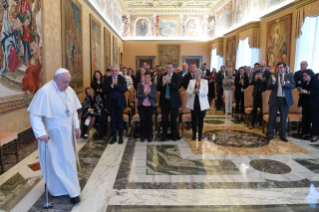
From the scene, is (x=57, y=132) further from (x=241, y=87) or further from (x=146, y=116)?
(x=241, y=87)

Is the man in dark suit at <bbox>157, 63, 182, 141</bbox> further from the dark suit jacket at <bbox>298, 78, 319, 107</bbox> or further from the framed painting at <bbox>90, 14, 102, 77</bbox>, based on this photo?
the framed painting at <bbox>90, 14, 102, 77</bbox>

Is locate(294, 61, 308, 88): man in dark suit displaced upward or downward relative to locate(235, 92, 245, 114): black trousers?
upward

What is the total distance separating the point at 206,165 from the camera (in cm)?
477

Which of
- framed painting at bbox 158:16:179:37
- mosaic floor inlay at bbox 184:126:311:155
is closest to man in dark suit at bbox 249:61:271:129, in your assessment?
mosaic floor inlay at bbox 184:126:311:155

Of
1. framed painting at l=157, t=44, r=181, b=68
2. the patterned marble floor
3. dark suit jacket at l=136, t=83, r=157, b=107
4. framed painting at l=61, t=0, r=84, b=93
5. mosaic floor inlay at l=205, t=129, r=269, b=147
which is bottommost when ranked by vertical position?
the patterned marble floor

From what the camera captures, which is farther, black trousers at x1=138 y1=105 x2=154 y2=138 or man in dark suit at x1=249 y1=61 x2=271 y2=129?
man in dark suit at x1=249 y1=61 x2=271 y2=129

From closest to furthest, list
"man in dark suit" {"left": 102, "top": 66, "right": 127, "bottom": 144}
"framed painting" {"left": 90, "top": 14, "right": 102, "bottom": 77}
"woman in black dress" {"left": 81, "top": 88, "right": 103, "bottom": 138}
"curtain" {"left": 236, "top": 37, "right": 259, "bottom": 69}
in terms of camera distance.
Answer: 1. "man in dark suit" {"left": 102, "top": 66, "right": 127, "bottom": 144}
2. "woman in black dress" {"left": 81, "top": 88, "right": 103, "bottom": 138}
3. "framed painting" {"left": 90, "top": 14, "right": 102, "bottom": 77}
4. "curtain" {"left": 236, "top": 37, "right": 259, "bottom": 69}

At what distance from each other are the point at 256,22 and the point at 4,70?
11.1 metres

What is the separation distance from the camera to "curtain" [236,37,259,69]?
12.3m

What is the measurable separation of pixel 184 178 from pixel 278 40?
853 centimetres

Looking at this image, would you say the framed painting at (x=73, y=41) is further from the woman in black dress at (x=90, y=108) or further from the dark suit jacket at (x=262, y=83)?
the dark suit jacket at (x=262, y=83)

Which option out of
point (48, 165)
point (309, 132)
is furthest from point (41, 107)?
point (309, 132)

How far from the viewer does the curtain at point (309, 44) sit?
8.09m

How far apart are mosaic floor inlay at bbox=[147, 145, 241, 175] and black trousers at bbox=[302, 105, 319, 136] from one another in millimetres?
3103
